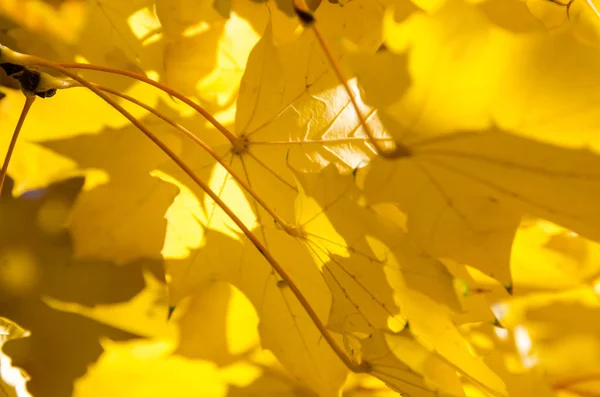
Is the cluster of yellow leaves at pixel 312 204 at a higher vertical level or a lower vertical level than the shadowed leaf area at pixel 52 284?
higher

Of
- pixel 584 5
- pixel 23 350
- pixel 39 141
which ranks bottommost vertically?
pixel 23 350

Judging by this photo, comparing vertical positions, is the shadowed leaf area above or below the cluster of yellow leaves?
below

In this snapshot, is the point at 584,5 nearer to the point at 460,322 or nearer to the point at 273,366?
the point at 460,322

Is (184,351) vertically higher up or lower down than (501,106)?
lower down

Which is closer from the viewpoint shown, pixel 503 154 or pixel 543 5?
pixel 503 154

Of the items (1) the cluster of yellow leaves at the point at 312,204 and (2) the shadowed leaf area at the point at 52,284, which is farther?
(2) the shadowed leaf area at the point at 52,284

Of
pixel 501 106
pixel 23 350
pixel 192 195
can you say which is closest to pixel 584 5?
pixel 501 106

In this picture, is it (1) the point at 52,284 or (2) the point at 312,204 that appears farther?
(1) the point at 52,284

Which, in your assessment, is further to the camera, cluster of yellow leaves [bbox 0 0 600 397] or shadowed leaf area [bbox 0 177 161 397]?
shadowed leaf area [bbox 0 177 161 397]
